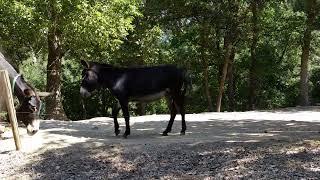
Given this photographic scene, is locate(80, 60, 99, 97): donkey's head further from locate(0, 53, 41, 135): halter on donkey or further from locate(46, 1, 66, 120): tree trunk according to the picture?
locate(46, 1, 66, 120): tree trunk

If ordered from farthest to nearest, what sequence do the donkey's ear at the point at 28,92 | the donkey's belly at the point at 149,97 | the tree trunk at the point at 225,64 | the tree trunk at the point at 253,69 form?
the tree trunk at the point at 253,69, the tree trunk at the point at 225,64, the donkey's belly at the point at 149,97, the donkey's ear at the point at 28,92

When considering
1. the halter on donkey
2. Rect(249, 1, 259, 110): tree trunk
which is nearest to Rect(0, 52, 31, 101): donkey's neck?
the halter on donkey

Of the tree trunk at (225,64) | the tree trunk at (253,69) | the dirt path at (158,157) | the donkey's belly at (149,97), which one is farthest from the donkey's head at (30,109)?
the tree trunk at (253,69)

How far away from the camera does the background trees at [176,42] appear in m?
15.5

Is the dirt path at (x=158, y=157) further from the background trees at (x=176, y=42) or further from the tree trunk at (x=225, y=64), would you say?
the tree trunk at (x=225, y=64)

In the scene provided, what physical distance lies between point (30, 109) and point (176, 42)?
1676 cm

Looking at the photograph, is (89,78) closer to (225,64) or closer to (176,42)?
(225,64)

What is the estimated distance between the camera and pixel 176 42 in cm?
2484

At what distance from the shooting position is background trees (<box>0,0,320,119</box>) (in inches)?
609

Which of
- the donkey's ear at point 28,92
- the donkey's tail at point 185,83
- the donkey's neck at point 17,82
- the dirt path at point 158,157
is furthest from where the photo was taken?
the donkey's tail at point 185,83

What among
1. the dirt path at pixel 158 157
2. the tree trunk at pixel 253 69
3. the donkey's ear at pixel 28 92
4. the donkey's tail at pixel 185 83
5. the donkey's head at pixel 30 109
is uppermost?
the tree trunk at pixel 253 69

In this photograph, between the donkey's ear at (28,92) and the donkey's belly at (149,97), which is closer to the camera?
the donkey's ear at (28,92)

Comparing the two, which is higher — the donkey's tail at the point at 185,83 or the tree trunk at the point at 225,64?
the tree trunk at the point at 225,64

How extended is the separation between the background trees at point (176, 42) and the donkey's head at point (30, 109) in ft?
20.7
